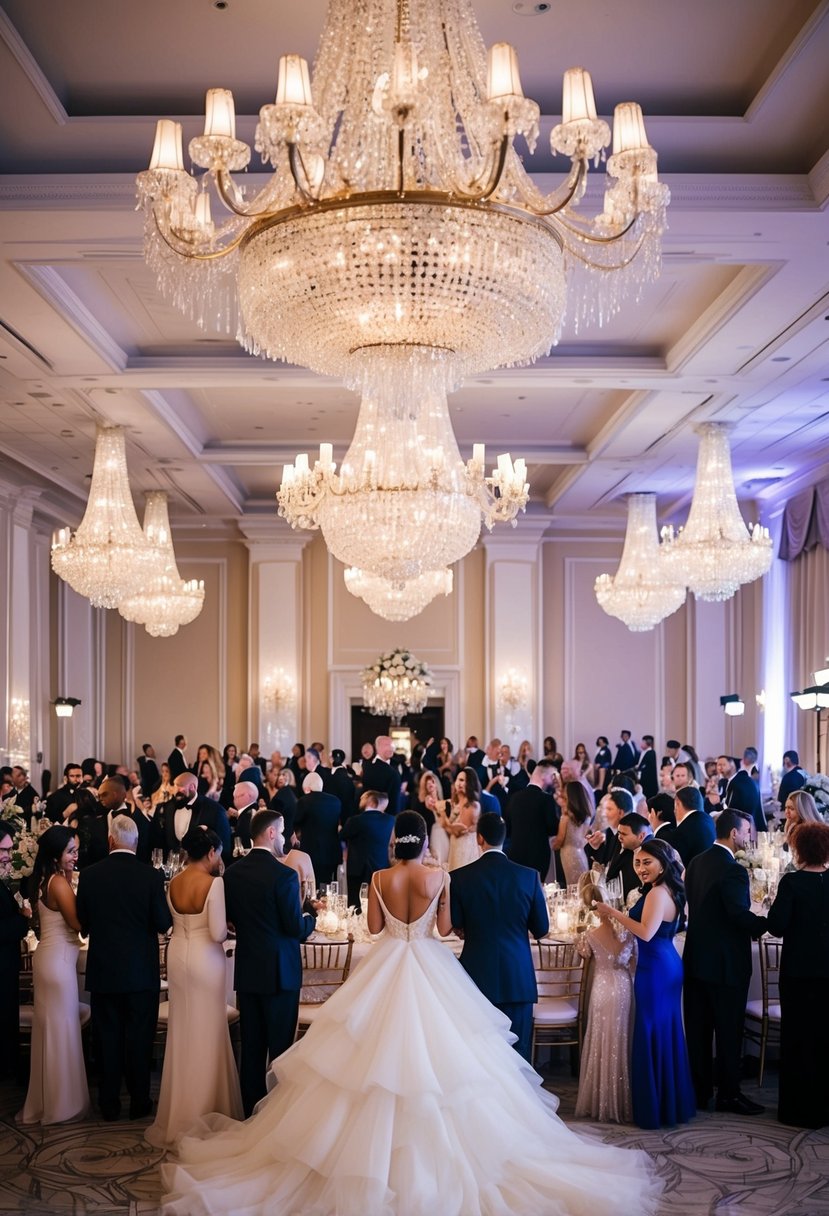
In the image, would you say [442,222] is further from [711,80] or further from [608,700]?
[608,700]

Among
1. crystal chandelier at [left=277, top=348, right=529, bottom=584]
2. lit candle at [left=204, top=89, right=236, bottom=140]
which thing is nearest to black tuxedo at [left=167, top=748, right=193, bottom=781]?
crystal chandelier at [left=277, top=348, right=529, bottom=584]

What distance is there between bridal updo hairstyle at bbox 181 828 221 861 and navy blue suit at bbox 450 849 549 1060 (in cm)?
114

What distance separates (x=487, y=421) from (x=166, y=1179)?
35.9ft

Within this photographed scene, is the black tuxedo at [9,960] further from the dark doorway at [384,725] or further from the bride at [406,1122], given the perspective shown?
the dark doorway at [384,725]

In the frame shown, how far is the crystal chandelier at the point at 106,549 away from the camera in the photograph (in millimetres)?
12281

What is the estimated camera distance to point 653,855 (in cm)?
567

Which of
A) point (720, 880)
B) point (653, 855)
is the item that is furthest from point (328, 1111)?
point (720, 880)

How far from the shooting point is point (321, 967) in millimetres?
6465

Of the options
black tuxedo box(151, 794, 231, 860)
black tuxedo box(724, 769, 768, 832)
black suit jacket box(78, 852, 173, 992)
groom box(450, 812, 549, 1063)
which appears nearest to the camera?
groom box(450, 812, 549, 1063)

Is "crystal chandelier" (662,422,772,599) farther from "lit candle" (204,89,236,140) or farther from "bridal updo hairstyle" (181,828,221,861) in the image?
"lit candle" (204,89,236,140)

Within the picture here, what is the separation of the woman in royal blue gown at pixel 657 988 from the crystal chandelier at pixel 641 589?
10.3 m

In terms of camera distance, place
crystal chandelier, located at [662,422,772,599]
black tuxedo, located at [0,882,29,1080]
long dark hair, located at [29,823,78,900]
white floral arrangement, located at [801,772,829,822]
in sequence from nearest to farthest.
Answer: long dark hair, located at [29,823,78,900], black tuxedo, located at [0,882,29,1080], white floral arrangement, located at [801,772,829,822], crystal chandelier, located at [662,422,772,599]

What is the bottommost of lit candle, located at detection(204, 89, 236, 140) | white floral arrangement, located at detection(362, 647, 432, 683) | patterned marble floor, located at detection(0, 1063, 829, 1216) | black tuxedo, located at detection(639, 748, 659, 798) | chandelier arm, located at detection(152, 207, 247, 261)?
patterned marble floor, located at detection(0, 1063, 829, 1216)

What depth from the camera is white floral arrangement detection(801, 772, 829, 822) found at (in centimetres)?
961
